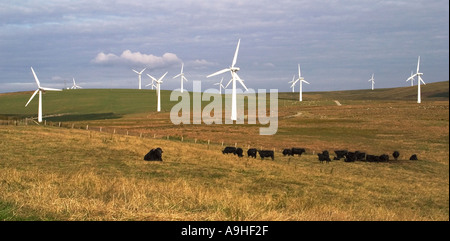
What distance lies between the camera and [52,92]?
155375mm

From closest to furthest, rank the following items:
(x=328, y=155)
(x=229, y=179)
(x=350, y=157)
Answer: (x=229, y=179) → (x=328, y=155) → (x=350, y=157)

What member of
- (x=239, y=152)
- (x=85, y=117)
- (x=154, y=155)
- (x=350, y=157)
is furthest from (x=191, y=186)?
(x=85, y=117)

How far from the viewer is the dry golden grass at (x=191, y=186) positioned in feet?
28.8

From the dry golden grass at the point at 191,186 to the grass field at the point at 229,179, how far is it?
0.05 metres

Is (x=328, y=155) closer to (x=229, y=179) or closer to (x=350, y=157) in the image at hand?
(x=350, y=157)

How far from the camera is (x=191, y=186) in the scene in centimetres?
1750

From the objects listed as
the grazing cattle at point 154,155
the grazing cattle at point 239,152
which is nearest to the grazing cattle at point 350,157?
the grazing cattle at point 239,152

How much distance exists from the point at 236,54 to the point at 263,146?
47315 mm

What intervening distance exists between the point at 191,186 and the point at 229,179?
20.0 feet

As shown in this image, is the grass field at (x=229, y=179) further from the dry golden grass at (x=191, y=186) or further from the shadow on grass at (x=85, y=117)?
the shadow on grass at (x=85, y=117)

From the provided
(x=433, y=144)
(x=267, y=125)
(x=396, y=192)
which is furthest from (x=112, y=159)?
A: (x=267, y=125)

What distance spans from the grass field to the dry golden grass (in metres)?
0.05

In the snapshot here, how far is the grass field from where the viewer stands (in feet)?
29.6
